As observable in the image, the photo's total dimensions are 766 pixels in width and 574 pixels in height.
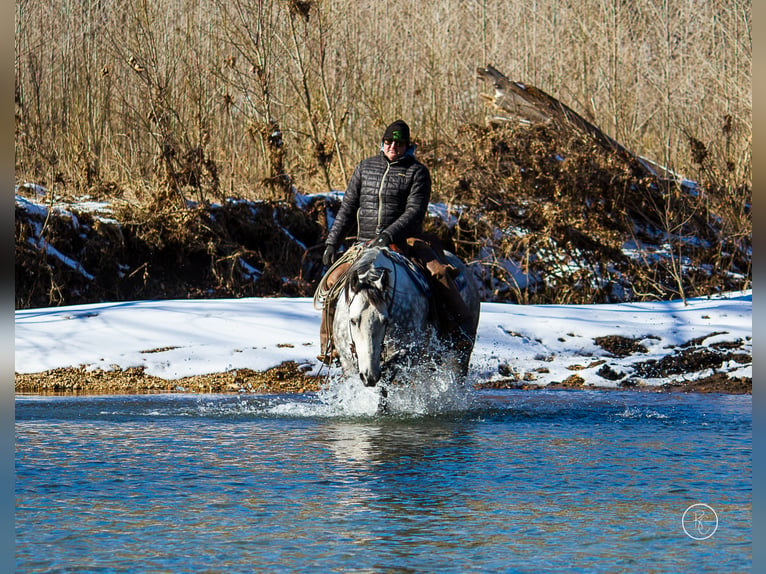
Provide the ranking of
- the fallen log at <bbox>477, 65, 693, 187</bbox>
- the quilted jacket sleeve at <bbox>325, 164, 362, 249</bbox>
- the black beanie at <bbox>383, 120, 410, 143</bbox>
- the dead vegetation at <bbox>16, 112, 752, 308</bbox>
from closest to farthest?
the black beanie at <bbox>383, 120, 410, 143</bbox>, the quilted jacket sleeve at <bbox>325, 164, 362, 249</bbox>, the dead vegetation at <bbox>16, 112, 752, 308</bbox>, the fallen log at <bbox>477, 65, 693, 187</bbox>

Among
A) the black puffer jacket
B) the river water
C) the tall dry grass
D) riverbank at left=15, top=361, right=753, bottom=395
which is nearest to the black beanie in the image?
the black puffer jacket

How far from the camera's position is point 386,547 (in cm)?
432

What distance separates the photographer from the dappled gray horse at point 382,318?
24.1 ft

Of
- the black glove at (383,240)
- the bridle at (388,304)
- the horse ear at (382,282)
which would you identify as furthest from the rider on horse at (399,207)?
the horse ear at (382,282)

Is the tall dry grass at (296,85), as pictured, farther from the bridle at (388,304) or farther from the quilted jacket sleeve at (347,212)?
the bridle at (388,304)

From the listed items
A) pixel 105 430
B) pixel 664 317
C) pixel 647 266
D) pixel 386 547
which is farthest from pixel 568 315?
pixel 386 547

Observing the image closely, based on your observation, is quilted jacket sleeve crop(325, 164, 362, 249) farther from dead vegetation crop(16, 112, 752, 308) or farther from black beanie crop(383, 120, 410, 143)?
dead vegetation crop(16, 112, 752, 308)

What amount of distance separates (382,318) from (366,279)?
0.33m

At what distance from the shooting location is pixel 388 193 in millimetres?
8477

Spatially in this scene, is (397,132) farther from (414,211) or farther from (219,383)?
(219,383)

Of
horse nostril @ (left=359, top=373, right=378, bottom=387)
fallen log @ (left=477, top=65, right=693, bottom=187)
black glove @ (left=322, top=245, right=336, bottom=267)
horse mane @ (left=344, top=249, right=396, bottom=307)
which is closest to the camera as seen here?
horse nostril @ (left=359, top=373, right=378, bottom=387)

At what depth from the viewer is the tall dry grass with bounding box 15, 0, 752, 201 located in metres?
15.7

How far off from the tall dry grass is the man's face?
23.2 feet

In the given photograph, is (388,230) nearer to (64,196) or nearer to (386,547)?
(386,547)
